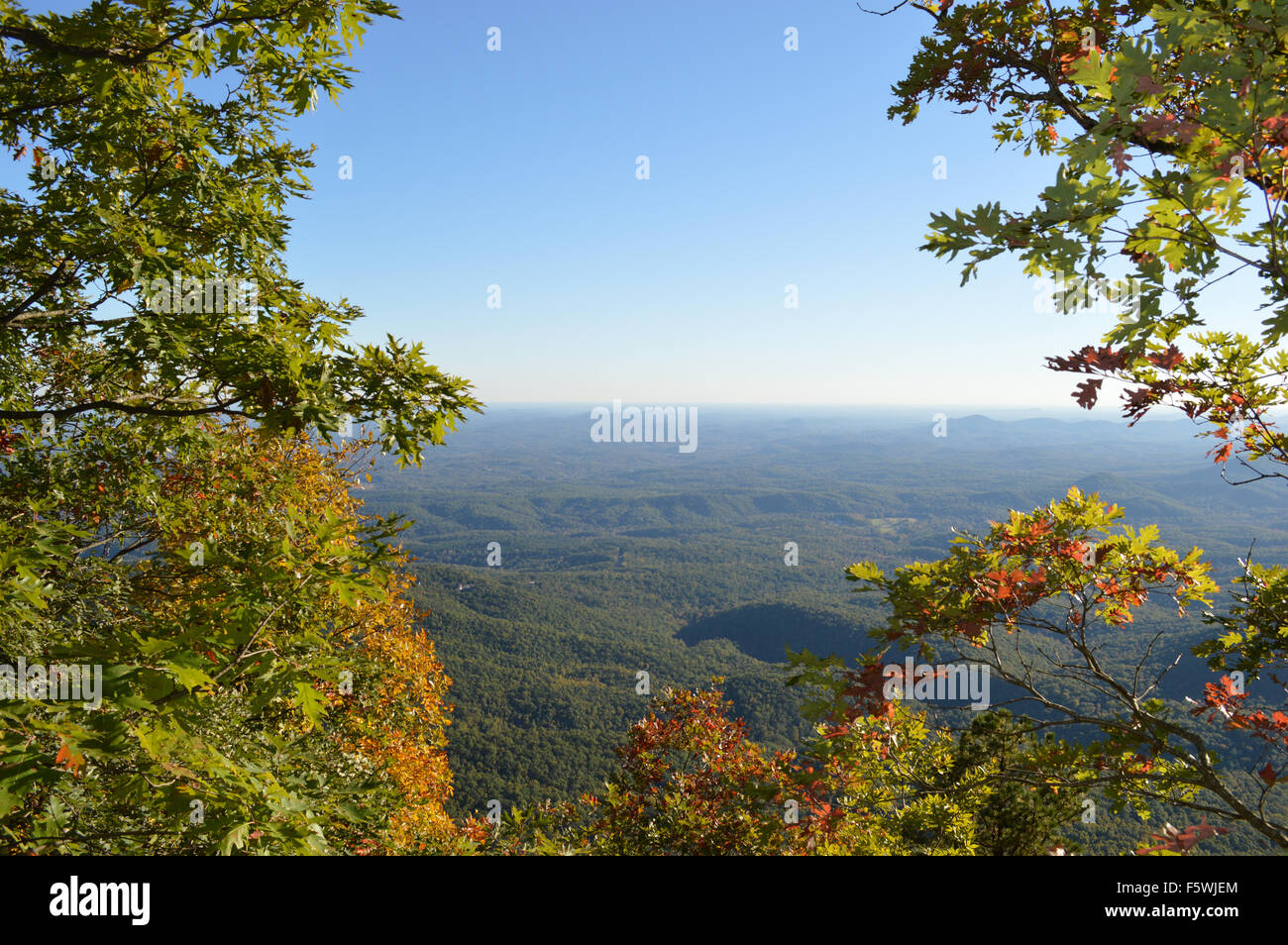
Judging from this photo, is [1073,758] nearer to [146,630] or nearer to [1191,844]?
[1191,844]

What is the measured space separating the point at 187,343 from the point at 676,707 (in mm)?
9897

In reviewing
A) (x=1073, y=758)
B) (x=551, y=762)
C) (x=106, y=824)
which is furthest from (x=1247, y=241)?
(x=551, y=762)

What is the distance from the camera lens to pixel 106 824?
4840mm

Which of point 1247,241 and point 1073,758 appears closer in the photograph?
point 1247,241

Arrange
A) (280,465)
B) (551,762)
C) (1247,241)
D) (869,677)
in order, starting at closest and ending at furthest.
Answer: (1247,241) < (869,677) < (280,465) < (551,762)

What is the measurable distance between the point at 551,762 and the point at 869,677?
85.9 metres

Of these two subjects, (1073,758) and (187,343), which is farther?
(1073,758)

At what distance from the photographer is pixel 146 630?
12.0 feet
